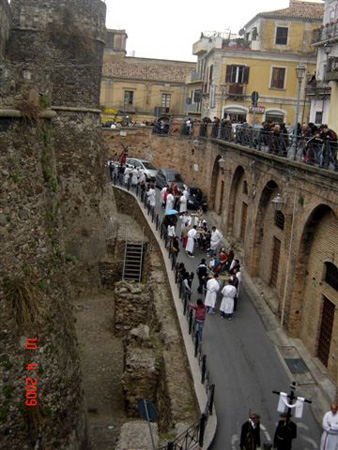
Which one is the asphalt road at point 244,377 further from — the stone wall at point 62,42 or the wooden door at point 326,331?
the stone wall at point 62,42

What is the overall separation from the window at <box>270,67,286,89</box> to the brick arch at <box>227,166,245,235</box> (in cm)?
1404

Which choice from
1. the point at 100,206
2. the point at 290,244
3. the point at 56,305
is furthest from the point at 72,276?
the point at 56,305

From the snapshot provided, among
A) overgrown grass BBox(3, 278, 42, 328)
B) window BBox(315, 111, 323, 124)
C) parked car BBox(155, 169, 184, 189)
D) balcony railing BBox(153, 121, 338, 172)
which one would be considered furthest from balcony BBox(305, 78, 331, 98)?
overgrown grass BBox(3, 278, 42, 328)

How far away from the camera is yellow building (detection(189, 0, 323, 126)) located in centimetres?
3672

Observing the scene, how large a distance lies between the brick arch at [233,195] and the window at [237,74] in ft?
45.2

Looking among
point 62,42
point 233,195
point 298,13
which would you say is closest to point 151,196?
point 233,195

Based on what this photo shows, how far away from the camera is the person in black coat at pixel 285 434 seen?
10555 mm

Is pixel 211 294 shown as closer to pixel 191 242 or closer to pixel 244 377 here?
pixel 244 377

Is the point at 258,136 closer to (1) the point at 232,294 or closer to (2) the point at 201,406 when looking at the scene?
(1) the point at 232,294

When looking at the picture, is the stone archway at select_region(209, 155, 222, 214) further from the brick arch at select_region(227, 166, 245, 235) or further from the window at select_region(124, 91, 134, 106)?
the window at select_region(124, 91, 134, 106)

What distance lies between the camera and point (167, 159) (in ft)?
131

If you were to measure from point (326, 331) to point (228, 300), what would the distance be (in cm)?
335
